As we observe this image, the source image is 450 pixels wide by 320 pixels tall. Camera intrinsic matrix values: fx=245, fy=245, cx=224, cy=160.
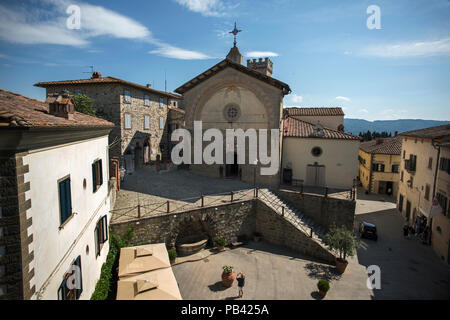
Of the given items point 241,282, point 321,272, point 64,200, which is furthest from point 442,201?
point 64,200

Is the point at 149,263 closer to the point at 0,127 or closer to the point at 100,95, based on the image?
the point at 0,127

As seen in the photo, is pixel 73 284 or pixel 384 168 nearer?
pixel 73 284

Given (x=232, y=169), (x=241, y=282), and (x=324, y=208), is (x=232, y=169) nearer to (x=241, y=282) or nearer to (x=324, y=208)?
(x=324, y=208)

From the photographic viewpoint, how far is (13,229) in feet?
14.3

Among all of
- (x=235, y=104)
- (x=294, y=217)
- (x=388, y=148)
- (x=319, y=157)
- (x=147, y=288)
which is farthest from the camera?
(x=388, y=148)

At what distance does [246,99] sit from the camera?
2059 centimetres

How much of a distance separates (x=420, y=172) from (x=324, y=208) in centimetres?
963

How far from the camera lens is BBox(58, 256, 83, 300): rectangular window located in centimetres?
630

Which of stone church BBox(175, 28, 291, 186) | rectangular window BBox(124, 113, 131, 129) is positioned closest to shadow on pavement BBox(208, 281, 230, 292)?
stone church BBox(175, 28, 291, 186)

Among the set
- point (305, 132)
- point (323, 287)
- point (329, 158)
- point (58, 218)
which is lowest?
point (323, 287)

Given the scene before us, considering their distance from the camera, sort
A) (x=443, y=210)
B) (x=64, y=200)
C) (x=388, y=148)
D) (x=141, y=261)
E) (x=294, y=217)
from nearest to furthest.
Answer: (x=64, y=200) → (x=141, y=261) → (x=443, y=210) → (x=294, y=217) → (x=388, y=148)

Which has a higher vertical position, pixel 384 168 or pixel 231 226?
pixel 384 168

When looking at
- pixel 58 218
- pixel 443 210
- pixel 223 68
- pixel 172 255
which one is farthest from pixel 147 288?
pixel 443 210
